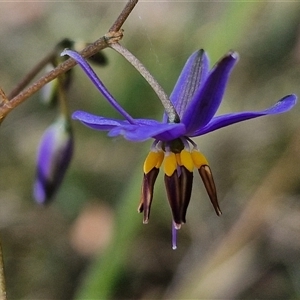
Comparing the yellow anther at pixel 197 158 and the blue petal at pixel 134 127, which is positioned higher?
the blue petal at pixel 134 127

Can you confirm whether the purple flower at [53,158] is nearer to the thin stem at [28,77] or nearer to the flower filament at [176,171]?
the thin stem at [28,77]

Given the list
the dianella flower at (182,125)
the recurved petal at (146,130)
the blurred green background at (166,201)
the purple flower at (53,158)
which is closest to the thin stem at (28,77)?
the purple flower at (53,158)

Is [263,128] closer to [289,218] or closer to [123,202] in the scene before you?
[289,218]

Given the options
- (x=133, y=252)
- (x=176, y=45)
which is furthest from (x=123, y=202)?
(x=176, y=45)

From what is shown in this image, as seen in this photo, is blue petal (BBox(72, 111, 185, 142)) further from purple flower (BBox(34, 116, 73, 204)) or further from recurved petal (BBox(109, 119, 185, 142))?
purple flower (BBox(34, 116, 73, 204))

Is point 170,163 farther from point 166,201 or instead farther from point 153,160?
point 166,201

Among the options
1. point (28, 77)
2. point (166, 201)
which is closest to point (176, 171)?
point (28, 77)
